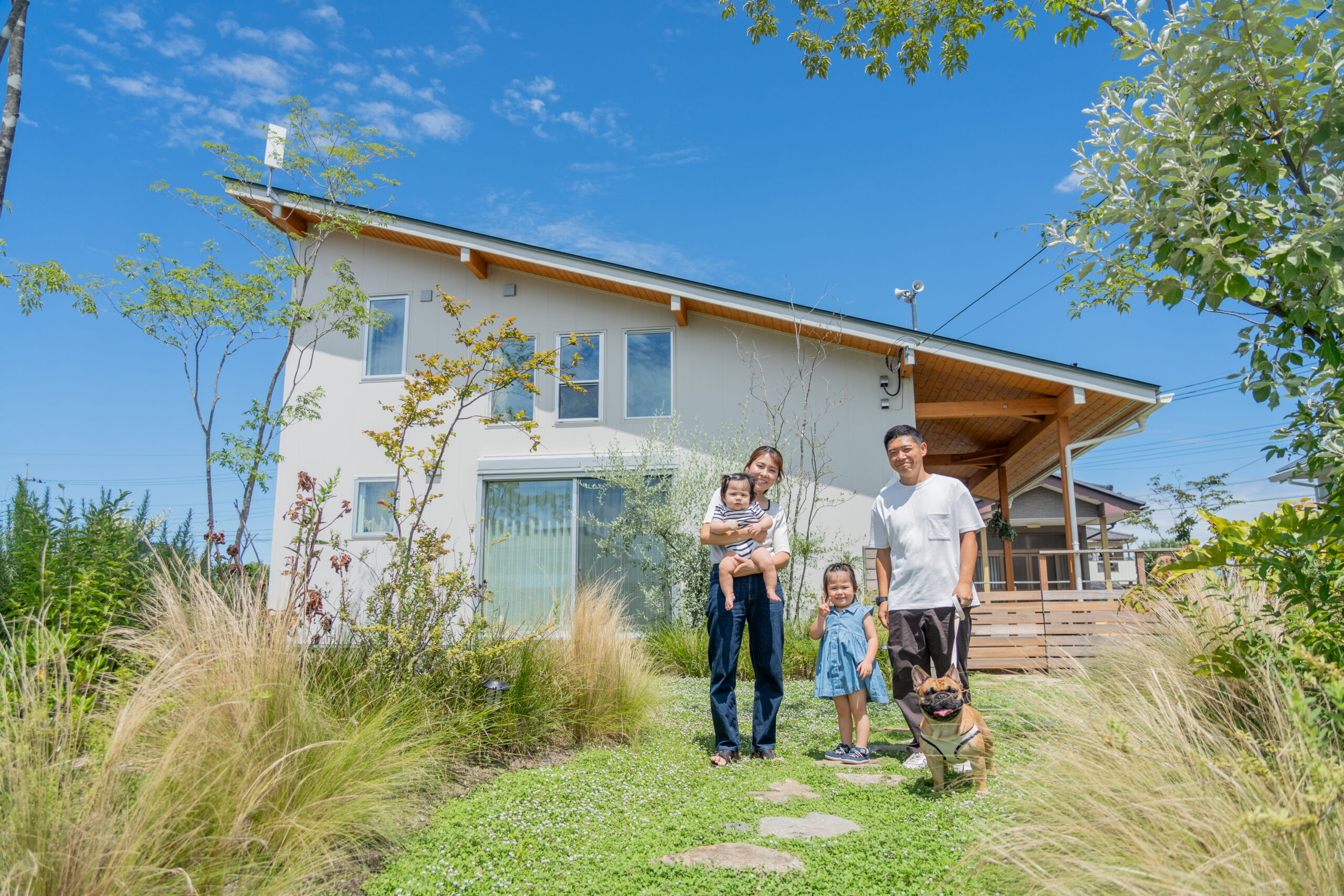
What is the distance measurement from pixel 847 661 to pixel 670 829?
146 centimetres

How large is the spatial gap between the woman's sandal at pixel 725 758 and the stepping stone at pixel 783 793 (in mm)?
387

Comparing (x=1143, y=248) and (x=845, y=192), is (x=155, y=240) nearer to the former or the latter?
(x=845, y=192)

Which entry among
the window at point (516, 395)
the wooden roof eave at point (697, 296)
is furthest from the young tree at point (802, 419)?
the window at point (516, 395)

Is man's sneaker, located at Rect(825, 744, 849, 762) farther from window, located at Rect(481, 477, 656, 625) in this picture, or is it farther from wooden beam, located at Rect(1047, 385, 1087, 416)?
wooden beam, located at Rect(1047, 385, 1087, 416)

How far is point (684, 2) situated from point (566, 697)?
21.5 ft

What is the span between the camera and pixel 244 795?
2418 mm

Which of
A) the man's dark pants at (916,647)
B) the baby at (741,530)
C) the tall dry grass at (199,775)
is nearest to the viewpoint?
the tall dry grass at (199,775)

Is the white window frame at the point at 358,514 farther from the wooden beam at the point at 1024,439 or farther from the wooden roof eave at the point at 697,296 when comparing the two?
the wooden beam at the point at 1024,439

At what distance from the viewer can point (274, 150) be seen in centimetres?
959

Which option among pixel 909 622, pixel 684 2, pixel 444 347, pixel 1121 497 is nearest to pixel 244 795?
pixel 909 622

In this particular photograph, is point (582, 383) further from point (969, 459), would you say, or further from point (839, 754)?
point (969, 459)

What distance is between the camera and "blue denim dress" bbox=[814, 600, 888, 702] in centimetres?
414

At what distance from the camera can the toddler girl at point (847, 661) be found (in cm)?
413

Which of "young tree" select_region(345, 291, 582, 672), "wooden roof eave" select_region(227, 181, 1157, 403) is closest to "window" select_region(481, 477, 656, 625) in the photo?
"wooden roof eave" select_region(227, 181, 1157, 403)
